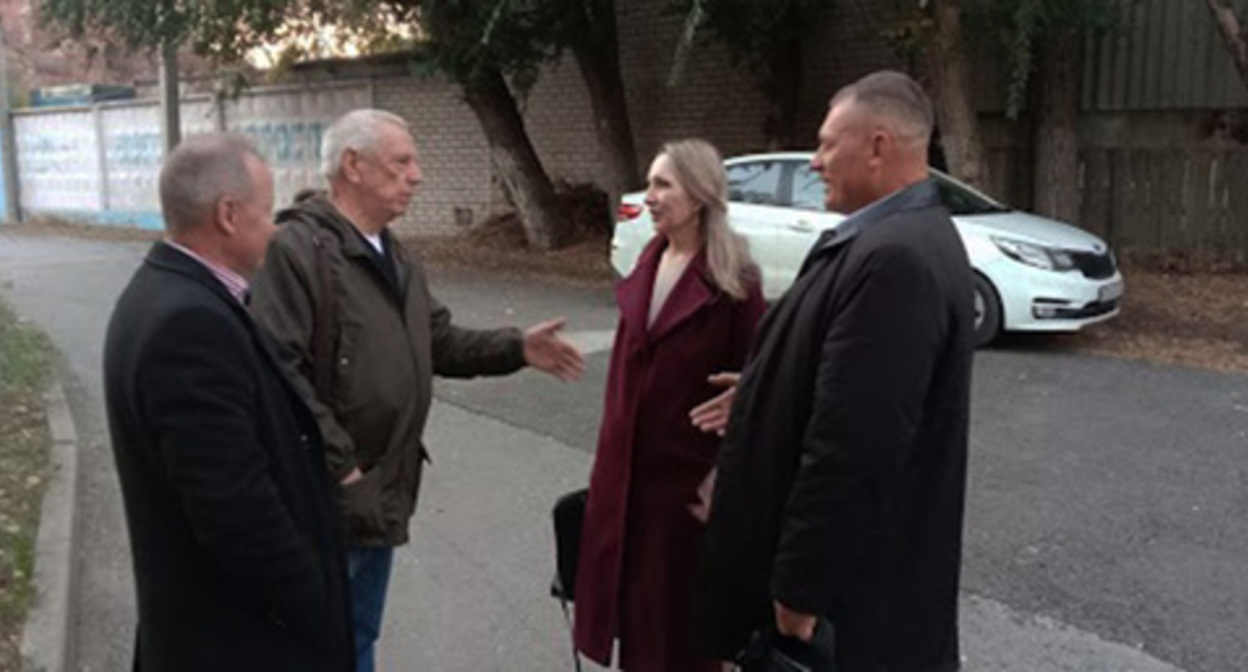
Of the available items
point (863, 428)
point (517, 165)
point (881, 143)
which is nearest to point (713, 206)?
point (881, 143)

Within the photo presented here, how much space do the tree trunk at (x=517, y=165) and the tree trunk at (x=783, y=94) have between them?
3163mm

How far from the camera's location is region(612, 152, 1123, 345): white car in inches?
348

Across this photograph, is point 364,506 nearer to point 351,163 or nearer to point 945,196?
point 351,163

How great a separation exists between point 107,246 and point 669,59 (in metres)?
10.0

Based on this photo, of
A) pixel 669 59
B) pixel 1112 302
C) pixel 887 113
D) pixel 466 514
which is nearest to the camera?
pixel 887 113

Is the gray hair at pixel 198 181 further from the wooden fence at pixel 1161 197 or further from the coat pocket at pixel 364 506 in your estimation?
the wooden fence at pixel 1161 197

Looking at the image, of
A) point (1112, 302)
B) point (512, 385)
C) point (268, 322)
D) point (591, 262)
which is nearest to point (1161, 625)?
point (268, 322)

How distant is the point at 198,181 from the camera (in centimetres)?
229

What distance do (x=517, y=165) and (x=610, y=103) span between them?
1.69 meters

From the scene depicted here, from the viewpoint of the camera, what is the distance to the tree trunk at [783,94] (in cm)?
1520

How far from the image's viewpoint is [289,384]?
7.79ft

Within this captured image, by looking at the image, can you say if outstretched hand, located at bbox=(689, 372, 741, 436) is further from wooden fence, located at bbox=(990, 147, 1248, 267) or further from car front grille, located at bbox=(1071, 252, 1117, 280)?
wooden fence, located at bbox=(990, 147, 1248, 267)

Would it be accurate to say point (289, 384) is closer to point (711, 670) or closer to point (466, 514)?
point (711, 670)

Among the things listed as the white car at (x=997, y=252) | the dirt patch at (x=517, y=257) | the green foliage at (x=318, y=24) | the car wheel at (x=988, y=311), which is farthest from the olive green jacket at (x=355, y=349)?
the dirt patch at (x=517, y=257)
